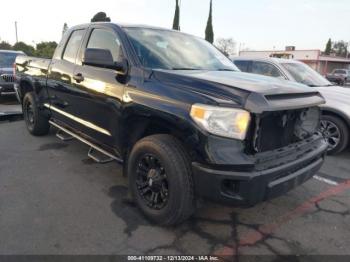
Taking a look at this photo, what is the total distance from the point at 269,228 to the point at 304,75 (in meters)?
4.18

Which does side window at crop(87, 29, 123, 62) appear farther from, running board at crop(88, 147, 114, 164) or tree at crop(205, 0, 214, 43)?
tree at crop(205, 0, 214, 43)

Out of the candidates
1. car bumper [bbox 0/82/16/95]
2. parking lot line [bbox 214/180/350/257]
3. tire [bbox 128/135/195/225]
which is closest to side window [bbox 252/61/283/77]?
parking lot line [bbox 214/180/350/257]

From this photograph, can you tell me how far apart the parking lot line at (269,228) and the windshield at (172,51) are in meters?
1.79

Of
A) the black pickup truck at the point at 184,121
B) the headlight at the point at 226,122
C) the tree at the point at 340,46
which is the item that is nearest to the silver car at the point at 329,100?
the black pickup truck at the point at 184,121

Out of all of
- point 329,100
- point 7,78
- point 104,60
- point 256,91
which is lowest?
point 7,78

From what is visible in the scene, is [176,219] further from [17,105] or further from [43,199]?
[17,105]

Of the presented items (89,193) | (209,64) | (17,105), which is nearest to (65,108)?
(89,193)

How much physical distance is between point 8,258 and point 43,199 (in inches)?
41.9

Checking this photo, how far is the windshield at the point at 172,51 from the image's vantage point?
11.5 feet

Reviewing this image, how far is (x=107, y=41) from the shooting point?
12.8 feet

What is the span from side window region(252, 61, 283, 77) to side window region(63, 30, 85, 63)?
3.72 m

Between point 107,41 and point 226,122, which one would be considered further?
point 107,41

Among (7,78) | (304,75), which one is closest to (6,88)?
(7,78)

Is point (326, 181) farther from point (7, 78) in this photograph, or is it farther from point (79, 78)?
point (7, 78)
